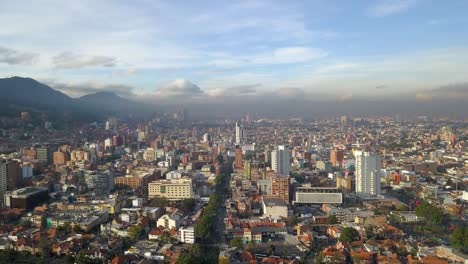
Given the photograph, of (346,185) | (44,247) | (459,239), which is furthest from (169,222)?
(346,185)

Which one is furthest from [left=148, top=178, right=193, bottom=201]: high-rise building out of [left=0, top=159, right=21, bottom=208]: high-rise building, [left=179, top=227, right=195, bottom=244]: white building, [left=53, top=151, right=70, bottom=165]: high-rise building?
[left=53, top=151, right=70, bottom=165]: high-rise building

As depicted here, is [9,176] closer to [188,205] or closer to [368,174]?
[188,205]

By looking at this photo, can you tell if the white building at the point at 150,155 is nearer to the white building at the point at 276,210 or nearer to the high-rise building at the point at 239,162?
the high-rise building at the point at 239,162

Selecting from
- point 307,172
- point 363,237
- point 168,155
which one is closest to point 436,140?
point 307,172

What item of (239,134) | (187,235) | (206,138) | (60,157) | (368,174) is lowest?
(187,235)

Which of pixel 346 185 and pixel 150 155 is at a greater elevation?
pixel 150 155

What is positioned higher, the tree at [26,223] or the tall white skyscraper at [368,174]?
the tall white skyscraper at [368,174]

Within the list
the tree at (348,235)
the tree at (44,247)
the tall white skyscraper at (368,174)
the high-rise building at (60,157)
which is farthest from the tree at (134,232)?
the high-rise building at (60,157)
